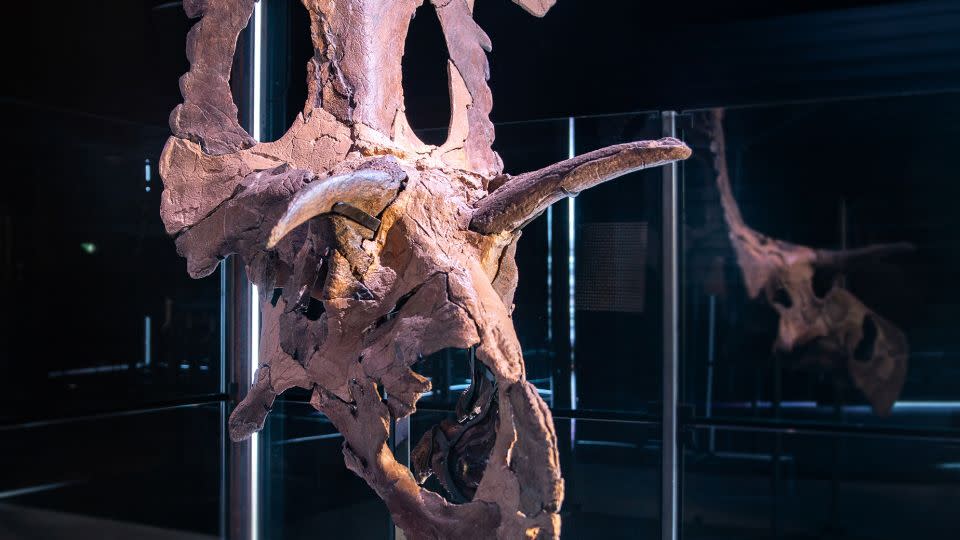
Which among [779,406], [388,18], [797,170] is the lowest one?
[779,406]

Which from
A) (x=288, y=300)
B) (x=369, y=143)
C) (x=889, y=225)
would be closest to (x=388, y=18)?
(x=369, y=143)

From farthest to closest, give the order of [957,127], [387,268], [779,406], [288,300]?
[779,406] → [957,127] → [288,300] → [387,268]

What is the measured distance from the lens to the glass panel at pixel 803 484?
3.40 m

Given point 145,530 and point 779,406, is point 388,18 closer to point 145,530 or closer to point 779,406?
point 779,406

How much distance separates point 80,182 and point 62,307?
0.49 m

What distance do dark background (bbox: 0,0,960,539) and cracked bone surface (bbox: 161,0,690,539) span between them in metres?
0.80

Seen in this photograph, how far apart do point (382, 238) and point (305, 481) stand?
210 cm

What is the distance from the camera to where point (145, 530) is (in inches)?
149

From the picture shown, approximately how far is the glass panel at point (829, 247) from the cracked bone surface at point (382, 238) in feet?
3.90

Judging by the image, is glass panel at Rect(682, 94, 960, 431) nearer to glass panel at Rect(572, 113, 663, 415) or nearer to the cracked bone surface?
glass panel at Rect(572, 113, 663, 415)

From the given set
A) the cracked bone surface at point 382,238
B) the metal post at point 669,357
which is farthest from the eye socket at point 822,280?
the cracked bone surface at point 382,238

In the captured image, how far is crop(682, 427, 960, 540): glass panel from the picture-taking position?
3.40 meters

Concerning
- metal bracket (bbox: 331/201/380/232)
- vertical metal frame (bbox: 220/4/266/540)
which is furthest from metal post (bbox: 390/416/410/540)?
metal bracket (bbox: 331/201/380/232)

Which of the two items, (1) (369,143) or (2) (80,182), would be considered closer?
(1) (369,143)
